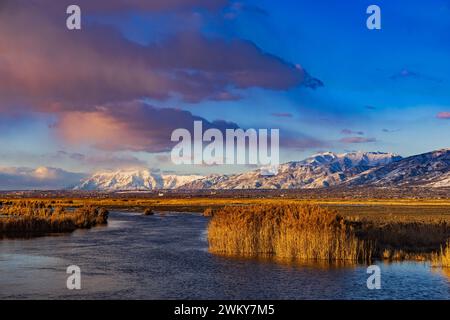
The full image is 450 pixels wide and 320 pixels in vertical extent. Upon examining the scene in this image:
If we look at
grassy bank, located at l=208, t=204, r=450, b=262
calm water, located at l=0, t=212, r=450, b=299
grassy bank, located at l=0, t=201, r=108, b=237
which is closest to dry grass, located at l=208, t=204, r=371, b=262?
grassy bank, located at l=208, t=204, r=450, b=262

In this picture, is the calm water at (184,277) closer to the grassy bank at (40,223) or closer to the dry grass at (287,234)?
the dry grass at (287,234)

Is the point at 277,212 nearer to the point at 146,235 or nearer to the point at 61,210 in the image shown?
the point at 146,235

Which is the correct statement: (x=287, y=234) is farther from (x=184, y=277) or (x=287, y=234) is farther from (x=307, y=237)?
(x=184, y=277)

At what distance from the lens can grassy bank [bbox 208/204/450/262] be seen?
3431 centimetres

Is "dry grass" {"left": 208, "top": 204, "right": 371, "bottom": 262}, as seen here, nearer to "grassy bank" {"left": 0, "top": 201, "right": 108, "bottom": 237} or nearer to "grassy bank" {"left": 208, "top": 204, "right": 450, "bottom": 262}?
"grassy bank" {"left": 208, "top": 204, "right": 450, "bottom": 262}

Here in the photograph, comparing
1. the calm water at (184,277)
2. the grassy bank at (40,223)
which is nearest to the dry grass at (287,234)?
the calm water at (184,277)

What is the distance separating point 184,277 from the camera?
27.8m

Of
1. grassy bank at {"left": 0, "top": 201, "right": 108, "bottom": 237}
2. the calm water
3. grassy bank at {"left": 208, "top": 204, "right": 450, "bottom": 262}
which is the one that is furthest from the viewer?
grassy bank at {"left": 0, "top": 201, "right": 108, "bottom": 237}

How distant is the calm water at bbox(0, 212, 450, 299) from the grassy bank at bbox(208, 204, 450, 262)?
8.18 feet

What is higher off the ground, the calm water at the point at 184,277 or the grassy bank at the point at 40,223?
the grassy bank at the point at 40,223

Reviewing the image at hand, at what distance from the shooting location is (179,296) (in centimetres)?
2341

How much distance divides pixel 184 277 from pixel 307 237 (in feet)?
33.6

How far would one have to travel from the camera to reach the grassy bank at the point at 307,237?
34.3 m
